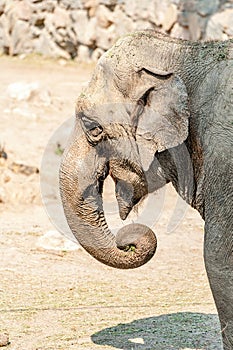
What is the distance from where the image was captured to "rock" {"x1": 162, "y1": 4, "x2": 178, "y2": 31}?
1551 centimetres

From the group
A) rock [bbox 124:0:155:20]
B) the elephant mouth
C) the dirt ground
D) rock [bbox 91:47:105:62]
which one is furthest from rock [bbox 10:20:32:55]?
the elephant mouth

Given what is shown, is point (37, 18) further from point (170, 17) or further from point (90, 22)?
point (170, 17)

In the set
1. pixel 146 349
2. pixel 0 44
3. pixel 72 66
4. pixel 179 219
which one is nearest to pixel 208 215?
pixel 146 349

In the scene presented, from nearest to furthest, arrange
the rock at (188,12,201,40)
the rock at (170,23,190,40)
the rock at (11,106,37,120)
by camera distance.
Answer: the rock at (11,106,37,120) → the rock at (188,12,201,40) → the rock at (170,23,190,40)

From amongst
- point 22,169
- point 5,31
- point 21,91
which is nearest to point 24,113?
point 21,91

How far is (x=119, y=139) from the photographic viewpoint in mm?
4430

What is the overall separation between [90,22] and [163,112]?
13.3m

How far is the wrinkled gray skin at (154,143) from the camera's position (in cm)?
404

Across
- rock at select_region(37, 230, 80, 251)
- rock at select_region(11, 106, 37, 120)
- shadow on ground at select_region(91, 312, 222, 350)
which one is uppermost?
A: shadow on ground at select_region(91, 312, 222, 350)

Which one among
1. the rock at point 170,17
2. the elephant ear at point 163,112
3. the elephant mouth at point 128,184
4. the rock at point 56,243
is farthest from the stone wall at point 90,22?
the elephant ear at point 163,112

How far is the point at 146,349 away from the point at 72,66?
12.4 metres

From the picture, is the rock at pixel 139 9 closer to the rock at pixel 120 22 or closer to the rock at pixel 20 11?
the rock at pixel 120 22

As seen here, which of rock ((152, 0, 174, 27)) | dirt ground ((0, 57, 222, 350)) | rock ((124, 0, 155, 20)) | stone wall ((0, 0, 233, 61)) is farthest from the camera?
rock ((124, 0, 155, 20))

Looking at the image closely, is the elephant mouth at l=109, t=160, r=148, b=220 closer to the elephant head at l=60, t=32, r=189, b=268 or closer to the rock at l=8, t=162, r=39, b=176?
the elephant head at l=60, t=32, r=189, b=268
